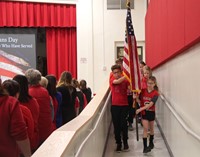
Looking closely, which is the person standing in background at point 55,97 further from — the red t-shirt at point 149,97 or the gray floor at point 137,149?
the red t-shirt at point 149,97

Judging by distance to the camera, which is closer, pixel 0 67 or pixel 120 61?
pixel 120 61

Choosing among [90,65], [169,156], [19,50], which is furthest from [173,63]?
[19,50]

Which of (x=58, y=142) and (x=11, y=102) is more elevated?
(x=11, y=102)

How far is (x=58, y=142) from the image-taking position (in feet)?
6.26

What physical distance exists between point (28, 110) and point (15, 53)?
965 cm

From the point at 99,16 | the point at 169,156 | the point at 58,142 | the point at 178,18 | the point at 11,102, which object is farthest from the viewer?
the point at 99,16

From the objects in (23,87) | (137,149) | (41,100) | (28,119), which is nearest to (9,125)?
(28,119)

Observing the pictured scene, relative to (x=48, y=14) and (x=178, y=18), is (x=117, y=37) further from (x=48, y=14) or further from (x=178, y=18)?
(x=178, y=18)

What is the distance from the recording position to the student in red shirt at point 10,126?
7.78 feet

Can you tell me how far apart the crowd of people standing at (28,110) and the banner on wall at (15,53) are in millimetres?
7686

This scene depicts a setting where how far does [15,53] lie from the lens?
1208cm

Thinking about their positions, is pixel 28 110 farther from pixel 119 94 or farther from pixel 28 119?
pixel 119 94

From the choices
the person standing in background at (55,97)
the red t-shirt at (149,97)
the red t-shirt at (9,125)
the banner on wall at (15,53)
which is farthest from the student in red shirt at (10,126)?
the banner on wall at (15,53)

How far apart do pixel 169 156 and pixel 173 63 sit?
144 cm
